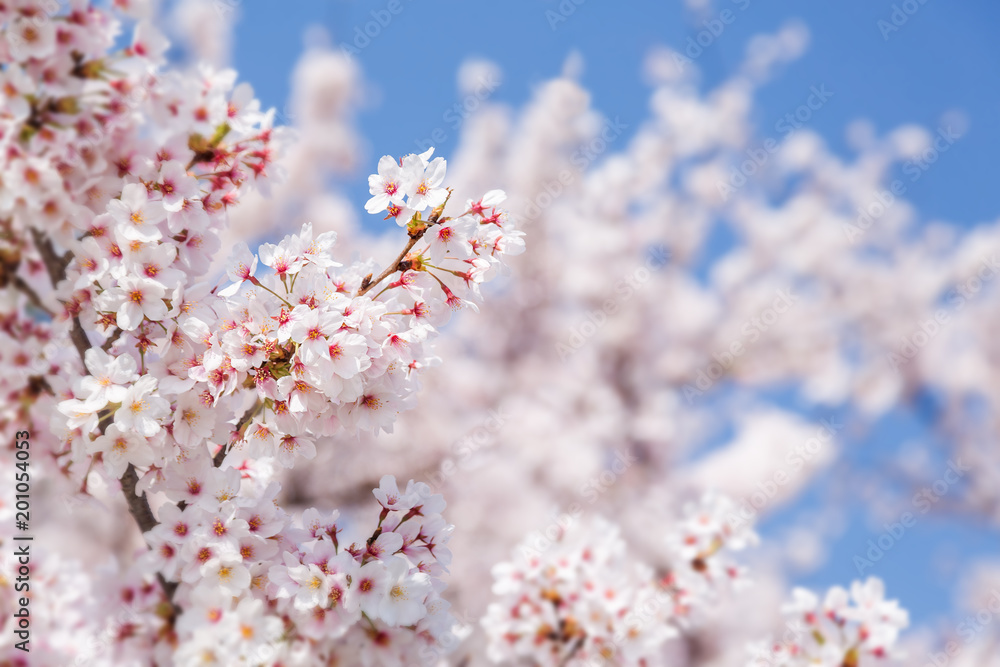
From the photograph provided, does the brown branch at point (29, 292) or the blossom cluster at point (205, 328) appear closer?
the blossom cluster at point (205, 328)

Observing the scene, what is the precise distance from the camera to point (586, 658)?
2.90 meters

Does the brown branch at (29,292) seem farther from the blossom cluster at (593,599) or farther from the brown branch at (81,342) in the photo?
the blossom cluster at (593,599)

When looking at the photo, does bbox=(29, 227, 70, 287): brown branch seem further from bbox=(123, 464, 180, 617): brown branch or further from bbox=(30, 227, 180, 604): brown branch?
bbox=(123, 464, 180, 617): brown branch

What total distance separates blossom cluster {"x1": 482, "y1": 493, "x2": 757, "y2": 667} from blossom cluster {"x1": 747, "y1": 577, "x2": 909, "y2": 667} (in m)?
0.40

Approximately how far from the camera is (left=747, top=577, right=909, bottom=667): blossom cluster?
2654mm

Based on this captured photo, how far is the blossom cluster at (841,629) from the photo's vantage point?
104 inches

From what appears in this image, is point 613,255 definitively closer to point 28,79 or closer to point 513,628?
point 513,628

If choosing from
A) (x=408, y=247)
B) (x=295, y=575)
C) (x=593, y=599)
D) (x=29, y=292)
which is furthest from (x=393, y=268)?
(x=593, y=599)

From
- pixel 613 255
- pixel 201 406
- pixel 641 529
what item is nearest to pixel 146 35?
pixel 201 406

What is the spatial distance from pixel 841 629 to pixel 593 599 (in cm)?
100

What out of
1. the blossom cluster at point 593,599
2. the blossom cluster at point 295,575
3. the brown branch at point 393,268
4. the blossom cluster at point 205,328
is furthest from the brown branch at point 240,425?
the blossom cluster at point 593,599

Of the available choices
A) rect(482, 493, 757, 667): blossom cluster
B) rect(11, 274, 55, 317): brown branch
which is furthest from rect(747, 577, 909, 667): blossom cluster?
rect(11, 274, 55, 317): brown branch

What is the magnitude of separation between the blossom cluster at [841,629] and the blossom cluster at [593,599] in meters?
0.40

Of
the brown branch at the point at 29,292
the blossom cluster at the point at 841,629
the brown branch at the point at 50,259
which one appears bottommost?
the blossom cluster at the point at 841,629
